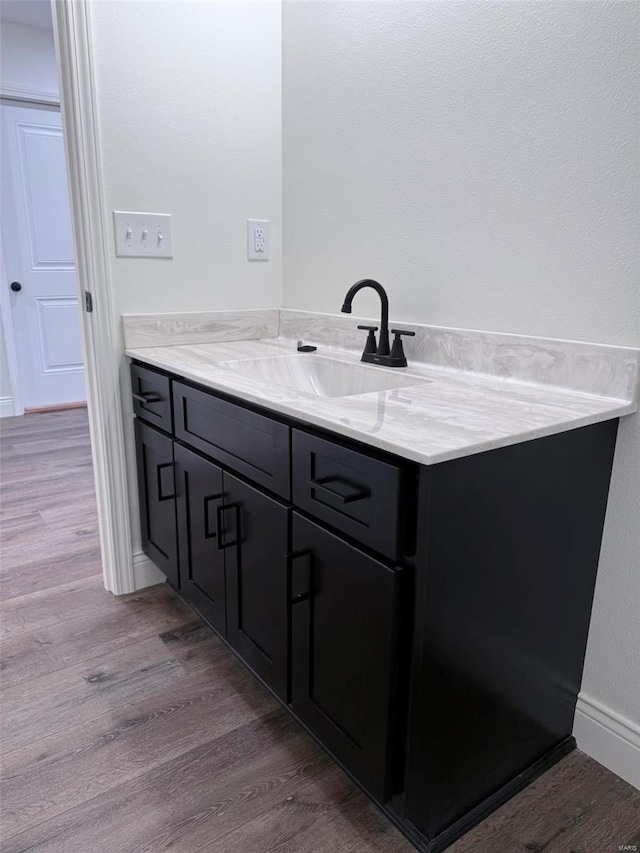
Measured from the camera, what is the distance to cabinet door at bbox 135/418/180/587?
6.00ft

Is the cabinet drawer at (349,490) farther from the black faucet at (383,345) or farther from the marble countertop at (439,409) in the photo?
the black faucet at (383,345)

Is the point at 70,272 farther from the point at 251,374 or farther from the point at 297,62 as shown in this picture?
the point at 251,374

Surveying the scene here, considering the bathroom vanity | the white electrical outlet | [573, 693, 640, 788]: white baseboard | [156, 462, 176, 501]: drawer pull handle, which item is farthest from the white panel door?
[573, 693, 640, 788]: white baseboard

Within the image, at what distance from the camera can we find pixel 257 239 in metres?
2.14

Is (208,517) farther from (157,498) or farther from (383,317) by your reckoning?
(383,317)

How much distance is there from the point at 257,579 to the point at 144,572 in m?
0.85

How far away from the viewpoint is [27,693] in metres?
1.62

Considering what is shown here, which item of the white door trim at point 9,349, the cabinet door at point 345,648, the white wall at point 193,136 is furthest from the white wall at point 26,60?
the cabinet door at point 345,648

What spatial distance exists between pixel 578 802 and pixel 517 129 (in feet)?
4.78

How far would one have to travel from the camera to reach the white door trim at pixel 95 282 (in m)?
1.67

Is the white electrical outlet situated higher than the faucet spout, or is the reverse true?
the white electrical outlet

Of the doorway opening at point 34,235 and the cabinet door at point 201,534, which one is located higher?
the doorway opening at point 34,235

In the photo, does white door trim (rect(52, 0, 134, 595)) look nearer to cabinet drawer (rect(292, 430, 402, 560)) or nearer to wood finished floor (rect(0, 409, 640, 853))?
wood finished floor (rect(0, 409, 640, 853))

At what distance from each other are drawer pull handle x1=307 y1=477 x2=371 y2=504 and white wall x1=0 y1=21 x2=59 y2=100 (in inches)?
152
